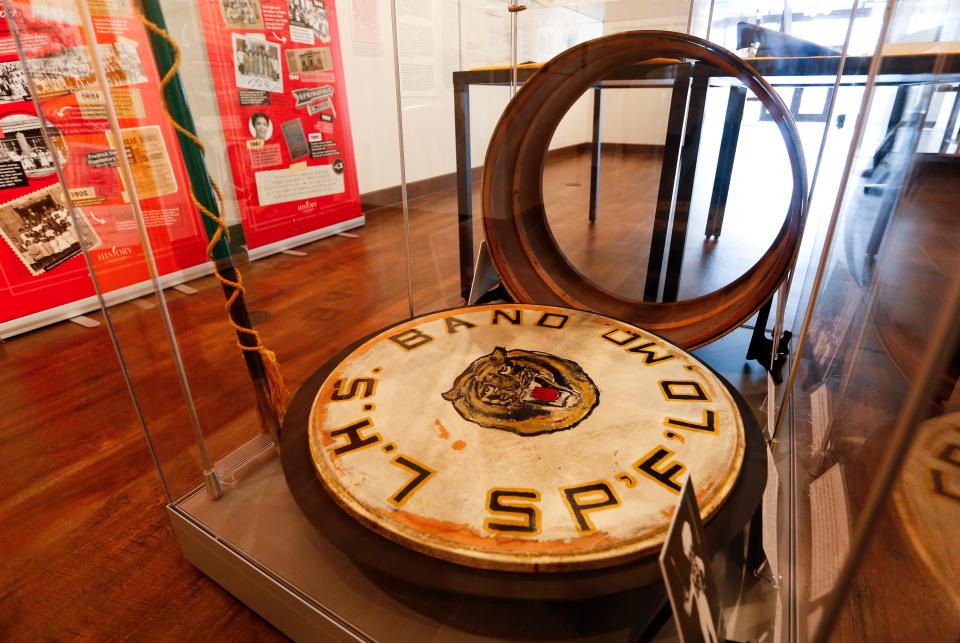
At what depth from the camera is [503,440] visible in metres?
0.85

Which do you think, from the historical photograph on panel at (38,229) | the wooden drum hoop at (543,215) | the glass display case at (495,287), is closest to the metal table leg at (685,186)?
the glass display case at (495,287)

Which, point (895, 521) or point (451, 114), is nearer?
point (895, 521)

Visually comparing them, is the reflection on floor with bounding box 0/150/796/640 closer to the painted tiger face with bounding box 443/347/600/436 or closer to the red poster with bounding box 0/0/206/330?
the red poster with bounding box 0/0/206/330

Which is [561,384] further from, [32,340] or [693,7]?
[32,340]

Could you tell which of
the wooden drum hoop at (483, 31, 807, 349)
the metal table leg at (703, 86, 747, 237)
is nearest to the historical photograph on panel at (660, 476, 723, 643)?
the wooden drum hoop at (483, 31, 807, 349)

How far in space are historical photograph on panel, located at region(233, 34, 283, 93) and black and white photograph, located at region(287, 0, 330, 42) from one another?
13.5 inches

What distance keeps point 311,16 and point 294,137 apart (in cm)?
53

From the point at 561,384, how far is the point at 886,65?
848 mm

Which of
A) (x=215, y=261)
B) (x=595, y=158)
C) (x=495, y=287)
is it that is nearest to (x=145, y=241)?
(x=215, y=261)

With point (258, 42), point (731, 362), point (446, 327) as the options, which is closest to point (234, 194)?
point (258, 42)

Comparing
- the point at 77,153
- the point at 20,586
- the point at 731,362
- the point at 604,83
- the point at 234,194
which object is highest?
the point at 604,83

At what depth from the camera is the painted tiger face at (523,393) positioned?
0.90 meters

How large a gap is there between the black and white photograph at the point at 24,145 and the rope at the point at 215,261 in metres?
1.48

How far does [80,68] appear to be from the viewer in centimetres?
79
